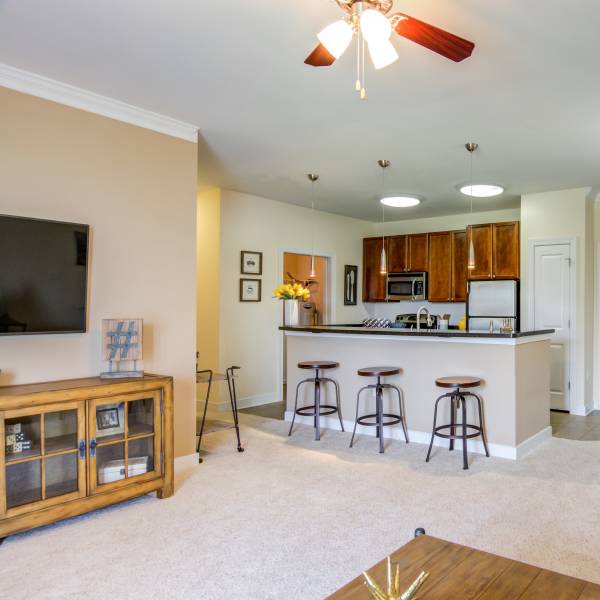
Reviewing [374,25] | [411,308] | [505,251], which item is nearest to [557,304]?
[505,251]

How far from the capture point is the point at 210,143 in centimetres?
444

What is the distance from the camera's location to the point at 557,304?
608 centimetres

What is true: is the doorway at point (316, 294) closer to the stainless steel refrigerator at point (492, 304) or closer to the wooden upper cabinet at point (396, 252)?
the wooden upper cabinet at point (396, 252)

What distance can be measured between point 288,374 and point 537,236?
11.2 feet

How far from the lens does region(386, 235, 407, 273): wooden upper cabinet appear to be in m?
7.73

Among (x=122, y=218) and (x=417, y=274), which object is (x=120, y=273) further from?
(x=417, y=274)

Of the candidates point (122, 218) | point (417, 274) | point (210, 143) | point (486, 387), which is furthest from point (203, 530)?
point (417, 274)

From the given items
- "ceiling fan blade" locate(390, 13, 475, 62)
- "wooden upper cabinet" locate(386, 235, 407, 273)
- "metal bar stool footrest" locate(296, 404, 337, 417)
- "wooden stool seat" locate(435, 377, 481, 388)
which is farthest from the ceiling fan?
"wooden upper cabinet" locate(386, 235, 407, 273)

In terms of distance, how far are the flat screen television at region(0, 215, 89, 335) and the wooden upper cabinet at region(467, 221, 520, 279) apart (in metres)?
4.74

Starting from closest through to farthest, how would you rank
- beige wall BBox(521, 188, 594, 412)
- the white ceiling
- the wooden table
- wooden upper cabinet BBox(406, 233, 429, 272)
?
1. the wooden table
2. the white ceiling
3. beige wall BBox(521, 188, 594, 412)
4. wooden upper cabinet BBox(406, 233, 429, 272)

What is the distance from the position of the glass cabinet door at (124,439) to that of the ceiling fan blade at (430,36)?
8.03 feet

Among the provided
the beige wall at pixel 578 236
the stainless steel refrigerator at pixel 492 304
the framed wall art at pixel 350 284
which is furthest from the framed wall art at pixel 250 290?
the beige wall at pixel 578 236

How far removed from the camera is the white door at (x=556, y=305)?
19.7ft

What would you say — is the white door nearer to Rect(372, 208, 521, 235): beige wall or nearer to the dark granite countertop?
Rect(372, 208, 521, 235): beige wall
